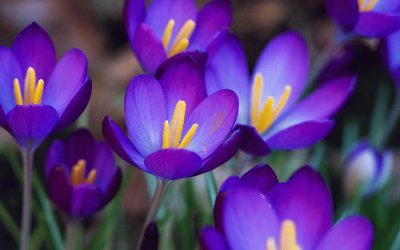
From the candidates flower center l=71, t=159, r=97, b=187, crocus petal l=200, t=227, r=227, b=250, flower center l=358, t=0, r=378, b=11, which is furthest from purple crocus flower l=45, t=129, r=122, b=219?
flower center l=358, t=0, r=378, b=11

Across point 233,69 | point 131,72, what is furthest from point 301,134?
point 131,72

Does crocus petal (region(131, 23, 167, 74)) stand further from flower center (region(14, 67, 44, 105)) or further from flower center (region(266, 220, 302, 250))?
flower center (region(266, 220, 302, 250))

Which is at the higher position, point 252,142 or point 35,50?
point 35,50

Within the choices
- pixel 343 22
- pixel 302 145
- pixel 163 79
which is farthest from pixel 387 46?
pixel 163 79

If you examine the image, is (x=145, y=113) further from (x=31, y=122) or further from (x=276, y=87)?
(x=276, y=87)

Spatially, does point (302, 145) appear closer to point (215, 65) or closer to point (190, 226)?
point (215, 65)

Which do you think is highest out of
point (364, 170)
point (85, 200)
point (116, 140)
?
point (116, 140)
